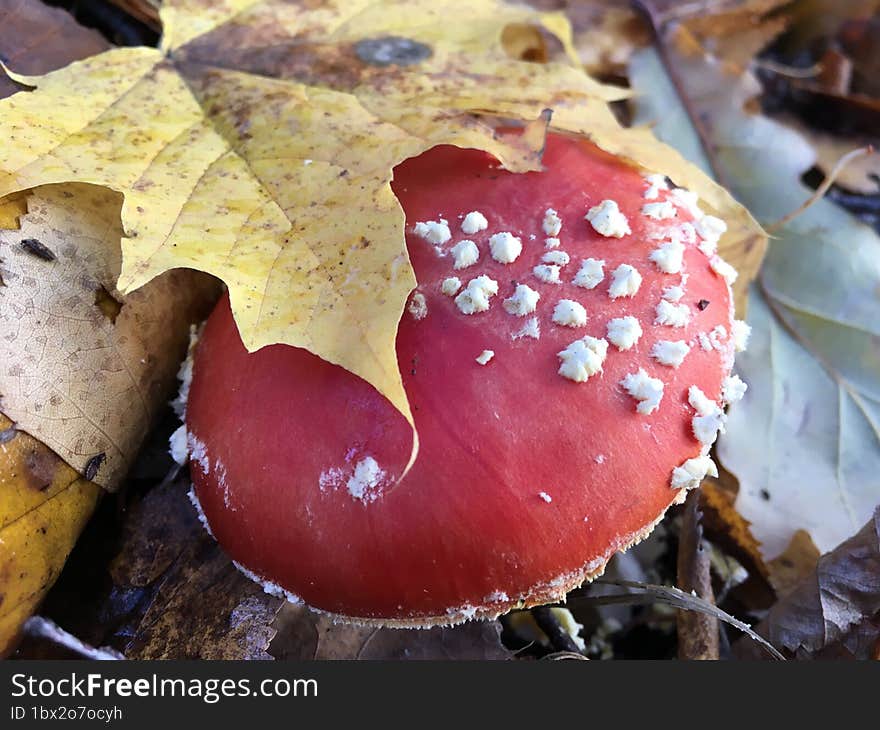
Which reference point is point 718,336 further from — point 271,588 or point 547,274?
point 271,588

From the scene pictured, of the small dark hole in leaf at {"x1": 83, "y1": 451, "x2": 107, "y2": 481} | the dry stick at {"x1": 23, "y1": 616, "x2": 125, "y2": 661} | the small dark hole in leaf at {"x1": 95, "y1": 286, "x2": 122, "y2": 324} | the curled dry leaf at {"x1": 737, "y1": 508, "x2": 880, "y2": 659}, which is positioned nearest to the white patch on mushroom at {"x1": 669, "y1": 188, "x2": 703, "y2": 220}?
the curled dry leaf at {"x1": 737, "y1": 508, "x2": 880, "y2": 659}

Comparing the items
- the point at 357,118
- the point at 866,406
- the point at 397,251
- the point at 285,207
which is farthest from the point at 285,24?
the point at 866,406

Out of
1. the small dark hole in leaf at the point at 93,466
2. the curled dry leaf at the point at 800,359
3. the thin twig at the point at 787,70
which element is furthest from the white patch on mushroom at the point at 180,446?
the thin twig at the point at 787,70

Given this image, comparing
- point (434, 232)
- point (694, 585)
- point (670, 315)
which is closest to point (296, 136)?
point (434, 232)

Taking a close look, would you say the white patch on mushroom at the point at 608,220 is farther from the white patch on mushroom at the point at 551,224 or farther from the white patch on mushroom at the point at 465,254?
the white patch on mushroom at the point at 465,254

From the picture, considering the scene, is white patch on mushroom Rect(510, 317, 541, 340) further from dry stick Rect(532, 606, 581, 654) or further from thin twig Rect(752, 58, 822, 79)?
thin twig Rect(752, 58, 822, 79)
